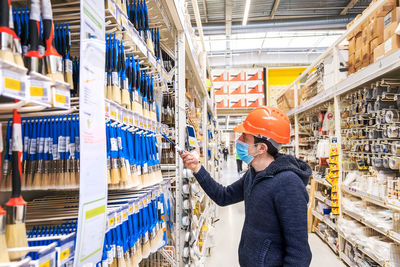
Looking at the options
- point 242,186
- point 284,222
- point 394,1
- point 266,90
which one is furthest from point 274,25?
point 284,222

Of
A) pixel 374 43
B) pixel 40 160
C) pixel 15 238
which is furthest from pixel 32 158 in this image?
pixel 374 43

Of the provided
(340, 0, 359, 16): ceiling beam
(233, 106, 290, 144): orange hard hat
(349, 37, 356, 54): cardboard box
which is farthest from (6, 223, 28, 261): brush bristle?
(340, 0, 359, 16): ceiling beam

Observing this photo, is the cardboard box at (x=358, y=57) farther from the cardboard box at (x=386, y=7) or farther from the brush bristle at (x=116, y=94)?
the brush bristle at (x=116, y=94)

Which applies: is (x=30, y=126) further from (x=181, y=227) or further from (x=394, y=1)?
(x=394, y=1)

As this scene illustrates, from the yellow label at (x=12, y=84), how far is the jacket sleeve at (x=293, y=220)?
1475 mm

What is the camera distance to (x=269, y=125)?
1.88m

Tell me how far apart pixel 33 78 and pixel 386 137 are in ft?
12.1

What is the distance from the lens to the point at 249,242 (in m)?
1.82

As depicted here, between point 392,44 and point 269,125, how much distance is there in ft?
6.83

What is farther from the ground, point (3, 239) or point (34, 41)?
point (34, 41)

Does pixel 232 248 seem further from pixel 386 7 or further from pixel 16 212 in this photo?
pixel 16 212

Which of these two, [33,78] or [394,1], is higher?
[394,1]

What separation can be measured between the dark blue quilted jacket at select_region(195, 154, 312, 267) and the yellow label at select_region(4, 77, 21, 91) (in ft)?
4.84

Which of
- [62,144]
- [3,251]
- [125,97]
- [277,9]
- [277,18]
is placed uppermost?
[277,9]
